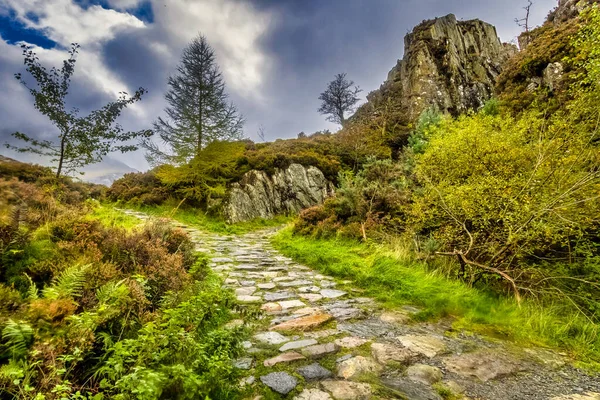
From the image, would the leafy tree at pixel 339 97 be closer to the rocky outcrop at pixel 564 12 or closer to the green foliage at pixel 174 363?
the rocky outcrop at pixel 564 12

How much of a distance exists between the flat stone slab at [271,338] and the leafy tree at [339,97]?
32778mm

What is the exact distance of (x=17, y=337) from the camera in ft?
5.37

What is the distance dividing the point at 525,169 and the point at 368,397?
5.74 metres

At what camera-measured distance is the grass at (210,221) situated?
12.0m

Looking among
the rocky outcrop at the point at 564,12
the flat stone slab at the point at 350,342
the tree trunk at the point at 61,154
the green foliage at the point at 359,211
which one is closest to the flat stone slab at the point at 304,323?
the flat stone slab at the point at 350,342

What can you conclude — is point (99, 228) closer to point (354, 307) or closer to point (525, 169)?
point (354, 307)

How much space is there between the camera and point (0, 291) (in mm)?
2029

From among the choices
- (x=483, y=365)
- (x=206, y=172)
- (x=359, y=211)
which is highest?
(x=206, y=172)

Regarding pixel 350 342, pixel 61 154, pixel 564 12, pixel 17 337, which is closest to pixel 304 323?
pixel 350 342

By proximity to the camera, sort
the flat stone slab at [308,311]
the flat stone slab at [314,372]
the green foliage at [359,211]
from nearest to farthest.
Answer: the flat stone slab at [314,372] → the flat stone slab at [308,311] → the green foliage at [359,211]

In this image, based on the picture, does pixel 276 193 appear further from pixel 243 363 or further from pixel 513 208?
pixel 243 363

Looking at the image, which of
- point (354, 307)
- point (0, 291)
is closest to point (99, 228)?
point (0, 291)

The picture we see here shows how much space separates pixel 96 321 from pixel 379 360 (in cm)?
231

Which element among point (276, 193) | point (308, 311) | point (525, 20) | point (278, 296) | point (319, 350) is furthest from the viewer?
point (525, 20)
